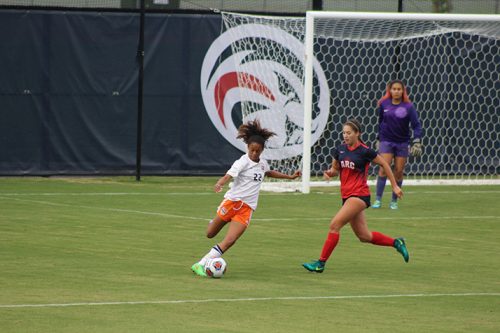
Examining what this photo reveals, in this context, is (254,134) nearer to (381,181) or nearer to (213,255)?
(213,255)

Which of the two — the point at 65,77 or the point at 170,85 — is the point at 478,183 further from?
the point at 65,77

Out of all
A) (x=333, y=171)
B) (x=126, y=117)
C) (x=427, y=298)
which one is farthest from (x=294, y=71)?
(x=427, y=298)

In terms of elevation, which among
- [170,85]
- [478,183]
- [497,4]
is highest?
[497,4]

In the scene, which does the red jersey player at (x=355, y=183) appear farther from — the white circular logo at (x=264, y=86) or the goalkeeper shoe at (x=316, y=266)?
the white circular logo at (x=264, y=86)

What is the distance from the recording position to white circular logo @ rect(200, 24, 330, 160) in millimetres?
25312

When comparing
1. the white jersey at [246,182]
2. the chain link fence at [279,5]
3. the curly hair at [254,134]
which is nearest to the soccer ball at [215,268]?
the white jersey at [246,182]

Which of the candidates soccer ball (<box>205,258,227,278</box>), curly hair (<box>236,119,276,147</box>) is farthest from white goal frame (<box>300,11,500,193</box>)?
soccer ball (<box>205,258,227,278</box>)

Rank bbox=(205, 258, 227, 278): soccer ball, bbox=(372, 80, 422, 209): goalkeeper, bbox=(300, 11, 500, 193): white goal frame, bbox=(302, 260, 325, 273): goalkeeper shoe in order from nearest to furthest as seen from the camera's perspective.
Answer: bbox=(205, 258, 227, 278): soccer ball, bbox=(302, 260, 325, 273): goalkeeper shoe, bbox=(372, 80, 422, 209): goalkeeper, bbox=(300, 11, 500, 193): white goal frame

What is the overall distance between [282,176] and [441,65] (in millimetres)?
14893

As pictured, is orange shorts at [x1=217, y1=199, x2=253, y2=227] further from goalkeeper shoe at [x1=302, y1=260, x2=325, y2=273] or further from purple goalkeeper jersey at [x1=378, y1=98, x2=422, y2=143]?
purple goalkeeper jersey at [x1=378, y1=98, x2=422, y2=143]

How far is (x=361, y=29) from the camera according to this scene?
2595 cm

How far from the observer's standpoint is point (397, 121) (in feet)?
68.8

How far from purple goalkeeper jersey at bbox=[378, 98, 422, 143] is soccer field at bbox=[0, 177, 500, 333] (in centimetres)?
127

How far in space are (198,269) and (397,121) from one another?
28.8ft
